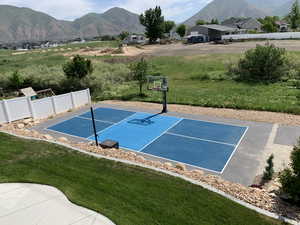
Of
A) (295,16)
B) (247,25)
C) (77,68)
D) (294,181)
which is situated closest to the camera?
(294,181)

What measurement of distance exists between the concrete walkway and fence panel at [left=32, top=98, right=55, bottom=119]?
Answer: 10814mm

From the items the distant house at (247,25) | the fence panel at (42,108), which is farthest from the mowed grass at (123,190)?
the distant house at (247,25)

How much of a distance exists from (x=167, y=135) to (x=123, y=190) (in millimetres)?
7179

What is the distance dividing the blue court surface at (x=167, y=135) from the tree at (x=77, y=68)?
6614 mm

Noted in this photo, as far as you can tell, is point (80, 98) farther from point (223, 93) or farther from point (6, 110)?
point (223, 93)

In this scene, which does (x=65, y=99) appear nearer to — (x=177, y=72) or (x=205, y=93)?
(x=205, y=93)

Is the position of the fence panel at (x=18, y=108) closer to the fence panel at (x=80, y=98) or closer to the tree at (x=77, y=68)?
the fence panel at (x=80, y=98)

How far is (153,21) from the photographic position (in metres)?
75.8

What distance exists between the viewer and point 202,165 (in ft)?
31.7

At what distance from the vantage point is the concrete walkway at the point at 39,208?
5.05 meters

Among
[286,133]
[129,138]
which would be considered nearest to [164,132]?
[129,138]

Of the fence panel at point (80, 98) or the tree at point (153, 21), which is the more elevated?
Result: the tree at point (153, 21)

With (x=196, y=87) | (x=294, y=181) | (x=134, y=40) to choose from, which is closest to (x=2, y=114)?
(x=294, y=181)

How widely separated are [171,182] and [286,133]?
→ 28.1 feet
